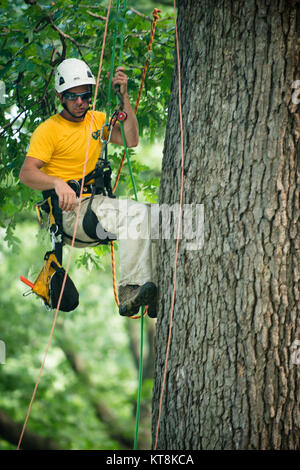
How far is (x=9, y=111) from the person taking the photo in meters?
5.75

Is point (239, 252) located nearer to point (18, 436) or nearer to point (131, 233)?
point (131, 233)

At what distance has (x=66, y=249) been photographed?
6402mm

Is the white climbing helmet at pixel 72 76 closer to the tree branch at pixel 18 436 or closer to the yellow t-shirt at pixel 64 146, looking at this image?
the yellow t-shirt at pixel 64 146

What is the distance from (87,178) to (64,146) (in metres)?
0.27

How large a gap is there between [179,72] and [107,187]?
1.00 m

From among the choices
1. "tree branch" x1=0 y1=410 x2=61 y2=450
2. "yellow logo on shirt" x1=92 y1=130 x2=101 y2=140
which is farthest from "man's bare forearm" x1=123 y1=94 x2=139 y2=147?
"tree branch" x1=0 y1=410 x2=61 y2=450

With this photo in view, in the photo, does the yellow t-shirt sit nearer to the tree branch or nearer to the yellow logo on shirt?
the yellow logo on shirt

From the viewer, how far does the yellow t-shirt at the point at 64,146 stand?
3.62 m

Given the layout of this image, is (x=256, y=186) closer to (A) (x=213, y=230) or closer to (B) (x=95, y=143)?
(A) (x=213, y=230)

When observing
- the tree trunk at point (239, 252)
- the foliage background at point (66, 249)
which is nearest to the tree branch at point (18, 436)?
the foliage background at point (66, 249)

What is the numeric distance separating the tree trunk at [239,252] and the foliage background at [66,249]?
1.03m

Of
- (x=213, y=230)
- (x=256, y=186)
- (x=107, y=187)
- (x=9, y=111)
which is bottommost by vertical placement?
(x=213, y=230)

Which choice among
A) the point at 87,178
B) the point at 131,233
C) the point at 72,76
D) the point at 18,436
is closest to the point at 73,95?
the point at 72,76
